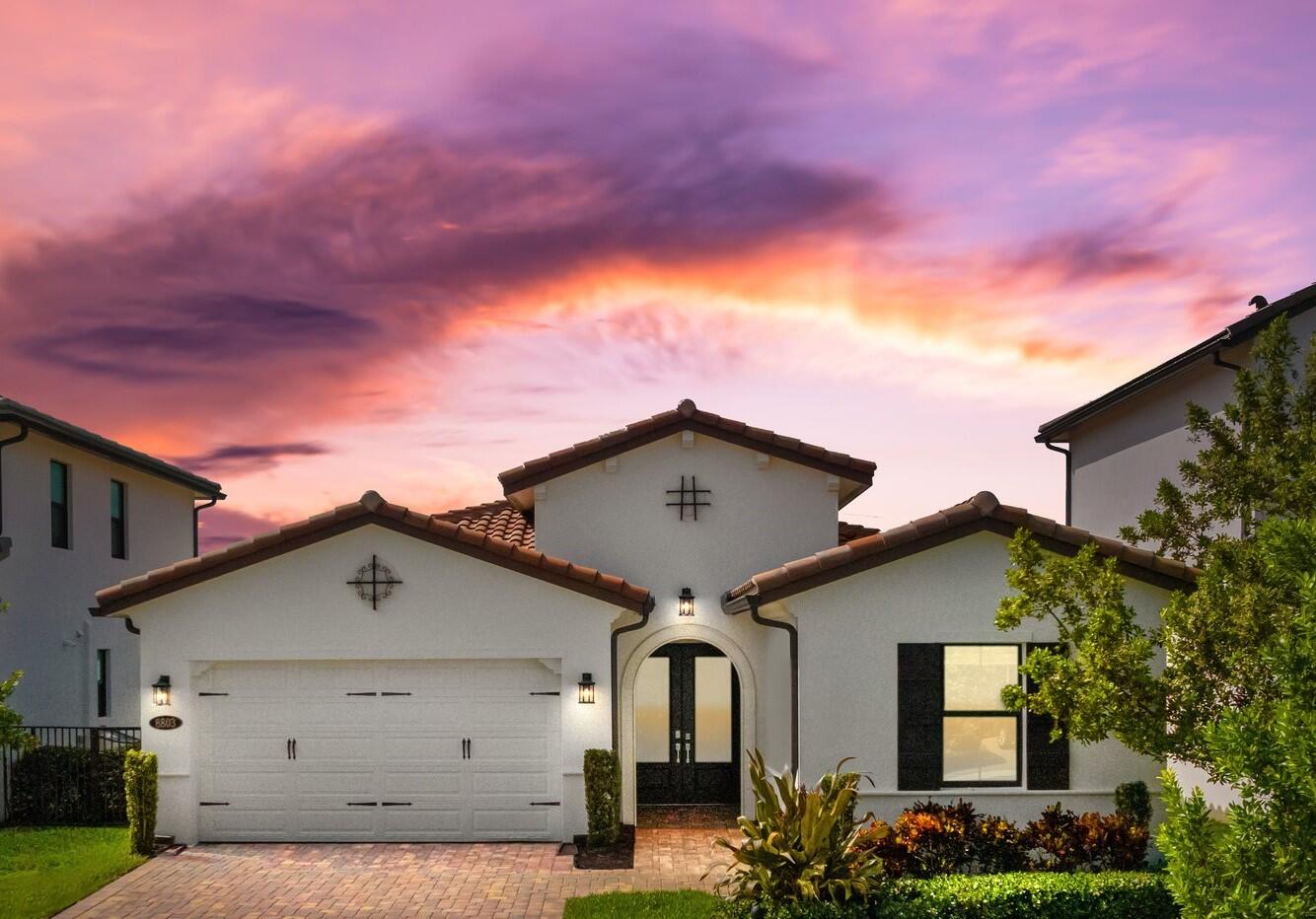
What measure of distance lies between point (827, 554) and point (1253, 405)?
475 cm

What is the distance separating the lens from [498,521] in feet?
58.8

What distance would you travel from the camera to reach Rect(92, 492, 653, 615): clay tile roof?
13.6 m

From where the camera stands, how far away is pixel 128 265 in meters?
15.5

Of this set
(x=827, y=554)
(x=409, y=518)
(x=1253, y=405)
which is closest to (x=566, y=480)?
(x=409, y=518)

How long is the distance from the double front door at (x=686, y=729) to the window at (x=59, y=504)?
1107 cm

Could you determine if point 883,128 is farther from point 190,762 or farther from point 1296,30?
point 190,762

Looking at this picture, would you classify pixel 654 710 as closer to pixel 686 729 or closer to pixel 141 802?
pixel 686 729

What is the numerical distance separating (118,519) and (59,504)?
9.30 ft

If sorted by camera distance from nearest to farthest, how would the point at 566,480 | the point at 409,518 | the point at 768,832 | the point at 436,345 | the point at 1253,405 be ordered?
the point at 1253,405 < the point at 768,832 < the point at 409,518 < the point at 566,480 < the point at 436,345

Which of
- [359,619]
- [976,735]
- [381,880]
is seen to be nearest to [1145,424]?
[976,735]

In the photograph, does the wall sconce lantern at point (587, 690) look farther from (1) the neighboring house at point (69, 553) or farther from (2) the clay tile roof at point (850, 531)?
(1) the neighboring house at point (69, 553)

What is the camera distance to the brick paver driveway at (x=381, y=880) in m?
11.1

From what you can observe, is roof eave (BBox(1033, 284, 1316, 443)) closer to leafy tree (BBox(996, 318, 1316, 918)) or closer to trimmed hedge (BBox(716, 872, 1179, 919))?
leafy tree (BBox(996, 318, 1316, 918))

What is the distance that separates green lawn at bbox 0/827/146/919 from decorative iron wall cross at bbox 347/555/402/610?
422 cm
